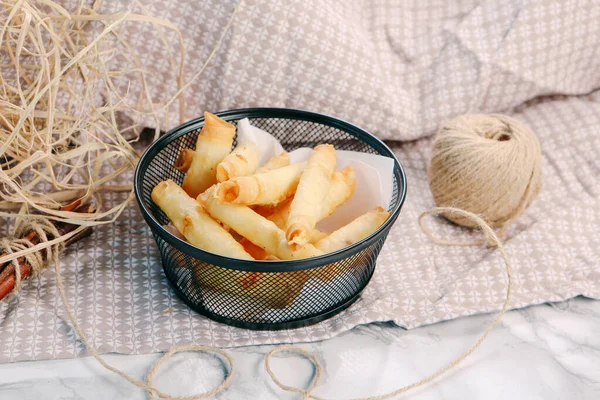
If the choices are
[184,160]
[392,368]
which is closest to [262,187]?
[184,160]

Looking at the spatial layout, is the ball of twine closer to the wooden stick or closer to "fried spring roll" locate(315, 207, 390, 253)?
"fried spring roll" locate(315, 207, 390, 253)

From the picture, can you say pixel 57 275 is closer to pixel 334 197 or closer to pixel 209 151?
pixel 209 151

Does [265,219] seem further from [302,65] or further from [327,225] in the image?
[302,65]

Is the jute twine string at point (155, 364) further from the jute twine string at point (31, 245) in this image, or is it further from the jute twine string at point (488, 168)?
the jute twine string at point (488, 168)

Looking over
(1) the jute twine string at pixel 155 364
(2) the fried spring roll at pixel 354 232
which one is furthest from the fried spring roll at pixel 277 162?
(1) the jute twine string at pixel 155 364

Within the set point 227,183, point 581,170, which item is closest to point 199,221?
point 227,183
